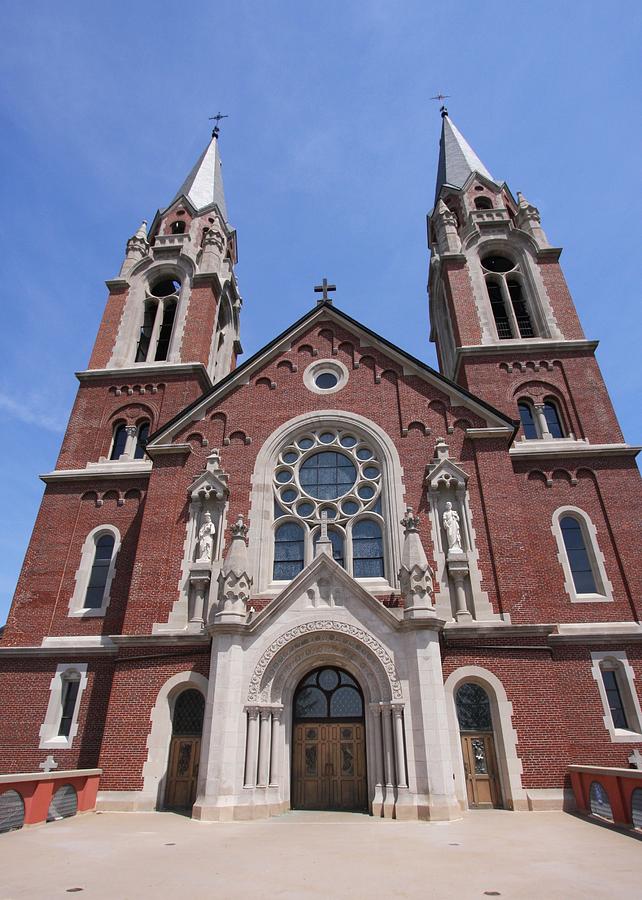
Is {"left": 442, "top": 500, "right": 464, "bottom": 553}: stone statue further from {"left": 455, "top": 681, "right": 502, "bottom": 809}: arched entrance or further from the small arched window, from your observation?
{"left": 455, "top": 681, "right": 502, "bottom": 809}: arched entrance

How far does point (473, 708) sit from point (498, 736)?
2.68ft

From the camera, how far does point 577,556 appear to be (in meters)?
16.9

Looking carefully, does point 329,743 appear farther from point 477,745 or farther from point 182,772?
point 182,772

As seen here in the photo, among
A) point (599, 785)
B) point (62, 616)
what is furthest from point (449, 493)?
point (62, 616)

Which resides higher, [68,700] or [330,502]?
[330,502]

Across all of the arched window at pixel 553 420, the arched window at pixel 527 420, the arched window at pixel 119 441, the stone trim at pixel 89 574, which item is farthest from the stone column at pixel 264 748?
the arched window at pixel 553 420

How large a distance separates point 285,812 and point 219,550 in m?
6.89

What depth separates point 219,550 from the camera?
54.1ft

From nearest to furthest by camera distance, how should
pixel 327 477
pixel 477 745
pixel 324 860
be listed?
pixel 324 860
pixel 477 745
pixel 327 477

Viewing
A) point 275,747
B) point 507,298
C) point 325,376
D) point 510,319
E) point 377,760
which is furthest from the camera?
point 507,298

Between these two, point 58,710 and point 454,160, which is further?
point 454,160

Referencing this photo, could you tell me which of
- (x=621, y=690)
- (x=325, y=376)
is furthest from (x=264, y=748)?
(x=325, y=376)

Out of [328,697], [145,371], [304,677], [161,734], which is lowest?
[161,734]

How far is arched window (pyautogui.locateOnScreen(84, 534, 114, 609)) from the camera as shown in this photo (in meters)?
17.8
